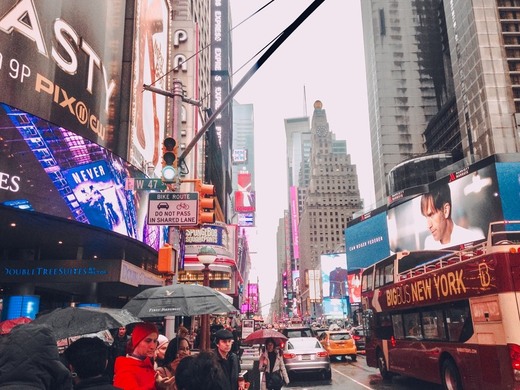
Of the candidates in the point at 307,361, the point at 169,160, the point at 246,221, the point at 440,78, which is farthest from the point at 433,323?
the point at 440,78

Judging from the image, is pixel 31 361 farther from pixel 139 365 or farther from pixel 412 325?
pixel 412 325

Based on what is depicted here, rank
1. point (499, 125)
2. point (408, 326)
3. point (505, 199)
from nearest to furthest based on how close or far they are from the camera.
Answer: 1. point (408, 326)
2. point (505, 199)
3. point (499, 125)

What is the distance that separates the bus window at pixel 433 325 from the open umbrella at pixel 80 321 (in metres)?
9.88

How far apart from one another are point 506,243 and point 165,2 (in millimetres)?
26068

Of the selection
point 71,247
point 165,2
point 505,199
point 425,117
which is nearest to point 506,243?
point 71,247

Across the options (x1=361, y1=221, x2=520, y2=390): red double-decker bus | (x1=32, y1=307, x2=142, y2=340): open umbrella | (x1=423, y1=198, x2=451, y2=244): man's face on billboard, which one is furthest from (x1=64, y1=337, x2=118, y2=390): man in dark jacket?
(x1=423, y1=198, x2=451, y2=244): man's face on billboard

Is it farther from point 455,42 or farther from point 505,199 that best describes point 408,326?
point 455,42

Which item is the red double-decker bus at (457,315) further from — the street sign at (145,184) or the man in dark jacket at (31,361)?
the man in dark jacket at (31,361)

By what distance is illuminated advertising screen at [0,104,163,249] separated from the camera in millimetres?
12734

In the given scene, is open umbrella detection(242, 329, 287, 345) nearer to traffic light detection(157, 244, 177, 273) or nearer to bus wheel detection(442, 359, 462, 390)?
traffic light detection(157, 244, 177, 273)

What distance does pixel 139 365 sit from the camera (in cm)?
515

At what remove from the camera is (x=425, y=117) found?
12056 centimetres

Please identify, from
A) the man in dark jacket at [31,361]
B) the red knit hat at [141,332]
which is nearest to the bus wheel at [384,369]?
the red knit hat at [141,332]

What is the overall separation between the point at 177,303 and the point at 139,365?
8.12 ft
